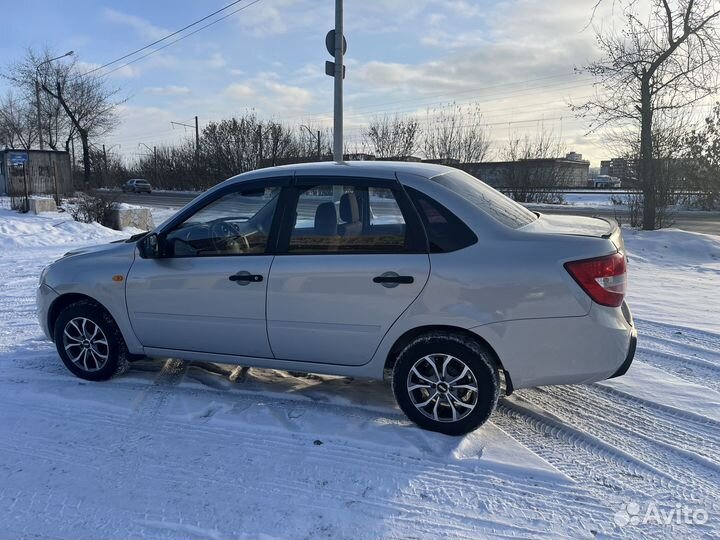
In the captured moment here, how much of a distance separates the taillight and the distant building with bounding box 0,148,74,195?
2296cm

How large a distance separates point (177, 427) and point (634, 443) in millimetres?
3039

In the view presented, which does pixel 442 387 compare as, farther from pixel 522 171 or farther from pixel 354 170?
pixel 522 171

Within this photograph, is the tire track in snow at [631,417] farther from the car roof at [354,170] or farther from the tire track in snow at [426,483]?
the car roof at [354,170]

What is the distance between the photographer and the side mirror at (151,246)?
399 centimetres

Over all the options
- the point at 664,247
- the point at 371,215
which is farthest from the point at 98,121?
the point at 371,215

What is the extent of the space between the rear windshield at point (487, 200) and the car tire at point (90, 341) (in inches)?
115

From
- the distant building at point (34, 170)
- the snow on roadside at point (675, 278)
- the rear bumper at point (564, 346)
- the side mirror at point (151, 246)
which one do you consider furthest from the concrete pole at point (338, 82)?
the distant building at point (34, 170)

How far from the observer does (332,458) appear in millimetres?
3209

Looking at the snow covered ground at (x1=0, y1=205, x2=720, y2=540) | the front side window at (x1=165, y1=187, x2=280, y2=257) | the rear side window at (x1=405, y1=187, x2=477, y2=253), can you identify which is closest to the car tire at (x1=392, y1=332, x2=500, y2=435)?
the snow covered ground at (x1=0, y1=205, x2=720, y2=540)

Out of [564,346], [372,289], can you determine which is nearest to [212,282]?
[372,289]

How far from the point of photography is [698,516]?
265cm

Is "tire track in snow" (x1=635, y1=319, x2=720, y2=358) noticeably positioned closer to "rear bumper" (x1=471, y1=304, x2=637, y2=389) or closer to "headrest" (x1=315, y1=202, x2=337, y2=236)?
"rear bumper" (x1=471, y1=304, x2=637, y2=389)

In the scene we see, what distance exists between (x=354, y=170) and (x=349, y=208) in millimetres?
280

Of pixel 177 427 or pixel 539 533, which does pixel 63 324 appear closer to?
pixel 177 427
